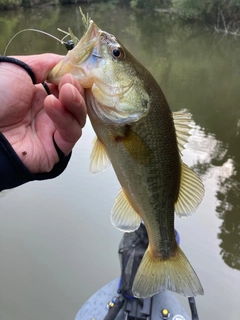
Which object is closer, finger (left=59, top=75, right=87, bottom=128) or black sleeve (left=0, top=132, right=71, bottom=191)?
finger (left=59, top=75, right=87, bottom=128)

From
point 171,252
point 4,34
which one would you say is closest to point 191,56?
point 4,34

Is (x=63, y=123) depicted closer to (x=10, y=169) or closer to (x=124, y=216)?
(x=10, y=169)

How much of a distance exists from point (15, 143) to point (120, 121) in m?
0.66

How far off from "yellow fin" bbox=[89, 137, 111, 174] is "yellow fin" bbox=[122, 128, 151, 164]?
0.16 metres

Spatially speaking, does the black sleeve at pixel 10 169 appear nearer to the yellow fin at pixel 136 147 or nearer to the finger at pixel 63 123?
the finger at pixel 63 123

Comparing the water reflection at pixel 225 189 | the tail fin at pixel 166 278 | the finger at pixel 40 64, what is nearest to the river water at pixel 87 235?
the water reflection at pixel 225 189

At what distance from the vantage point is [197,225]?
566 centimetres

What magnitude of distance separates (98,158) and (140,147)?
0.26 m

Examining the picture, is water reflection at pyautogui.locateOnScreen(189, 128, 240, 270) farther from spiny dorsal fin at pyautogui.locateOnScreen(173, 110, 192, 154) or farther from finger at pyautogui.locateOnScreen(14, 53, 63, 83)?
finger at pyautogui.locateOnScreen(14, 53, 63, 83)

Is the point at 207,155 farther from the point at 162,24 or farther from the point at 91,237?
the point at 162,24

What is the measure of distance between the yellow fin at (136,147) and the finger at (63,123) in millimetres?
276

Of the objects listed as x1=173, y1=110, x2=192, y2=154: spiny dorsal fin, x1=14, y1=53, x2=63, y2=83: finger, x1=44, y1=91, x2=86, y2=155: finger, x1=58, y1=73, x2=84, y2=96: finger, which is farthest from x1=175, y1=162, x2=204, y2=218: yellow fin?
x1=14, y1=53, x2=63, y2=83: finger

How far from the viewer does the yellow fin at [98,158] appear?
1.77 m

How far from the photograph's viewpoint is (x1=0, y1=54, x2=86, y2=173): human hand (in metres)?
1.69
